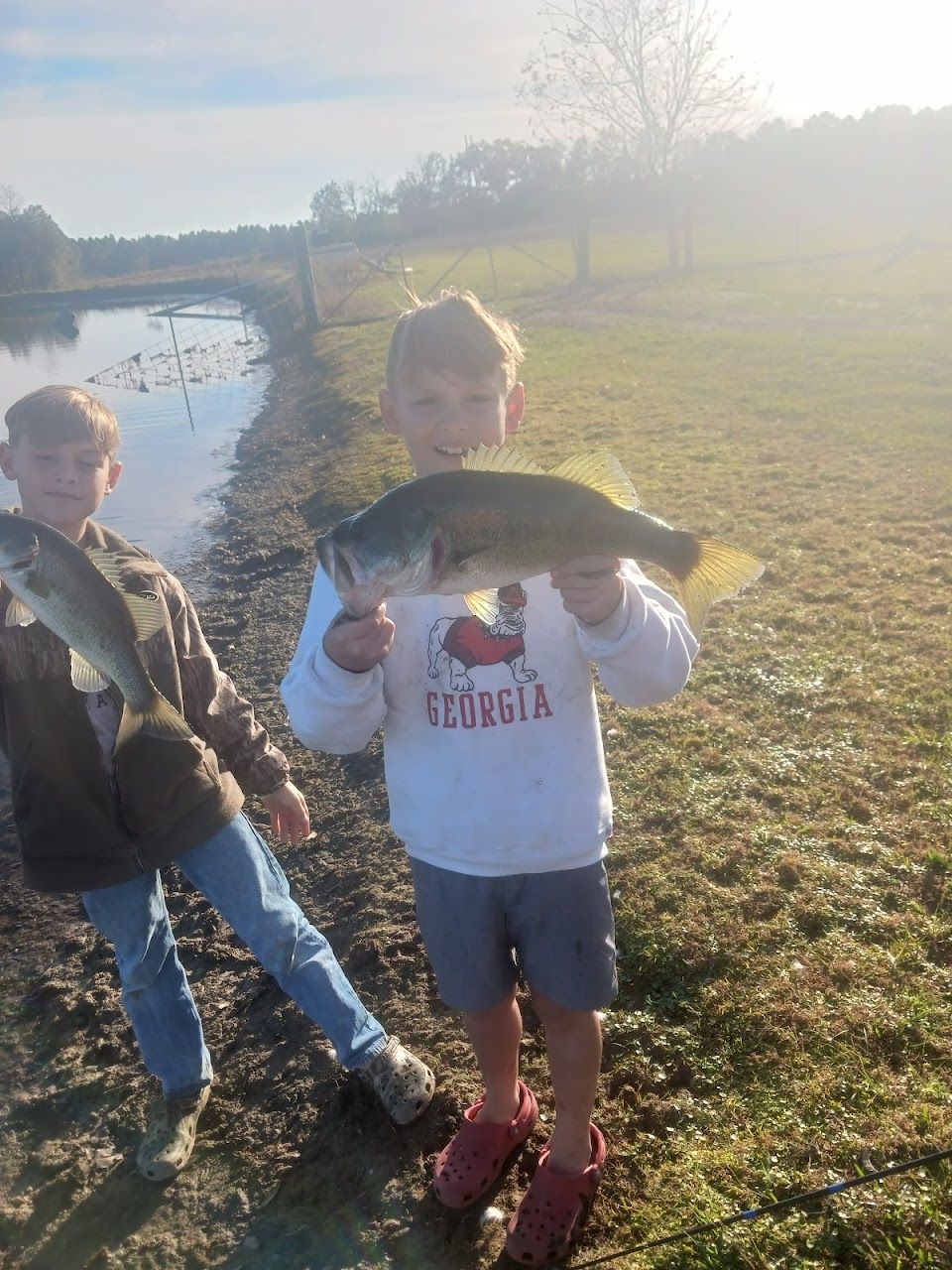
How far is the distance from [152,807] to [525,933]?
1.28m

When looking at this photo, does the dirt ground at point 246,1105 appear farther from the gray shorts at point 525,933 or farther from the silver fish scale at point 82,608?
the silver fish scale at point 82,608

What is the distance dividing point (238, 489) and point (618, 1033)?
485 inches

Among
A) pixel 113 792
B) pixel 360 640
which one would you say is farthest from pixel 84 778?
pixel 360 640

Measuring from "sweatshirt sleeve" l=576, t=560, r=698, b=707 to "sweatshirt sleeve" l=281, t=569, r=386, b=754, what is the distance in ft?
1.93

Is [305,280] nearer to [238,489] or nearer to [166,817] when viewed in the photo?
[238,489]

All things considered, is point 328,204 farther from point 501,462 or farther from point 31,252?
point 501,462

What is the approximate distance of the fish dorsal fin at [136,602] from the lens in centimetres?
265

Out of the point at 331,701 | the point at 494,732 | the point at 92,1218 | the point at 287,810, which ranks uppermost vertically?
the point at 331,701

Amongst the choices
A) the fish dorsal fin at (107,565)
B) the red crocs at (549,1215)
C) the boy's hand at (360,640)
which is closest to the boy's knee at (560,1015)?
the red crocs at (549,1215)

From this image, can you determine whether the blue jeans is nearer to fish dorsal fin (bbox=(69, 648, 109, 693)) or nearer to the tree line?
fish dorsal fin (bbox=(69, 648, 109, 693))

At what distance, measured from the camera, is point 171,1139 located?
10.5ft

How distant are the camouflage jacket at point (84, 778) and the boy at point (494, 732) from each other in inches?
28.7

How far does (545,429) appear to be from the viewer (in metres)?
13.5

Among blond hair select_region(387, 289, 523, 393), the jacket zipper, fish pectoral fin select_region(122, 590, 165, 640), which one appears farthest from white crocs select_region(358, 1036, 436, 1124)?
blond hair select_region(387, 289, 523, 393)
